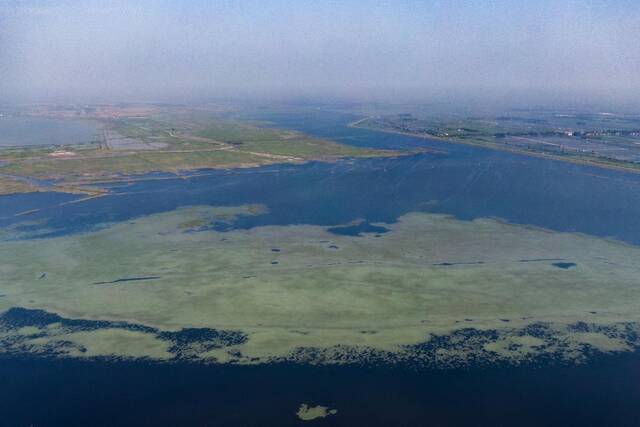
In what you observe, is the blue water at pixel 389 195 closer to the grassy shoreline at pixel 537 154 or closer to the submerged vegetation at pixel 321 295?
the grassy shoreline at pixel 537 154

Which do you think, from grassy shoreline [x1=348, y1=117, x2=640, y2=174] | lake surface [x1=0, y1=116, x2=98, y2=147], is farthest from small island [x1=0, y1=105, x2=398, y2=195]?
grassy shoreline [x1=348, y1=117, x2=640, y2=174]

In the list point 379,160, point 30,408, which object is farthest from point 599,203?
point 30,408

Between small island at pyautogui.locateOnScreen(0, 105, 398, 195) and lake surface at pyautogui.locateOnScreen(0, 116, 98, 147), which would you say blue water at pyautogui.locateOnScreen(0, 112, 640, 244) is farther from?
lake surface at pyautogui.locateOnScreen(0, 116, 98, 147)

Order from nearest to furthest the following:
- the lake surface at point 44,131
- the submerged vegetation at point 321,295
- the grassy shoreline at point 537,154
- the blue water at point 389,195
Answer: the submerged vegetation at point 321,295 → the blue water at point 389,195 → the grassy shoreline at point 537,154 → the lake surface at point 44,131

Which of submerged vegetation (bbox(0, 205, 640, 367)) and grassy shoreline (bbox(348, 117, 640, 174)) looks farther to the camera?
grassy shoreline (bbox(348, 117, 640, 174))

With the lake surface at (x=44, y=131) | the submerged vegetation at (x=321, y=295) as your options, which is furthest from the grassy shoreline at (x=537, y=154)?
the lake surface at (x=44, y=131)

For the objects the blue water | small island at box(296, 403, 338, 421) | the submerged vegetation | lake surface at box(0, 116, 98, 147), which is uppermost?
lake surface at box(0, 116, 98, 147)

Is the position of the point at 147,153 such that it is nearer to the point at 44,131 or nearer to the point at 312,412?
the point at 44,131

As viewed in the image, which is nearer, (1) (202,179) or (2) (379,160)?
(1) (202,179)

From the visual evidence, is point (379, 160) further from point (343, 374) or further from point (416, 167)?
point (343, 374)
